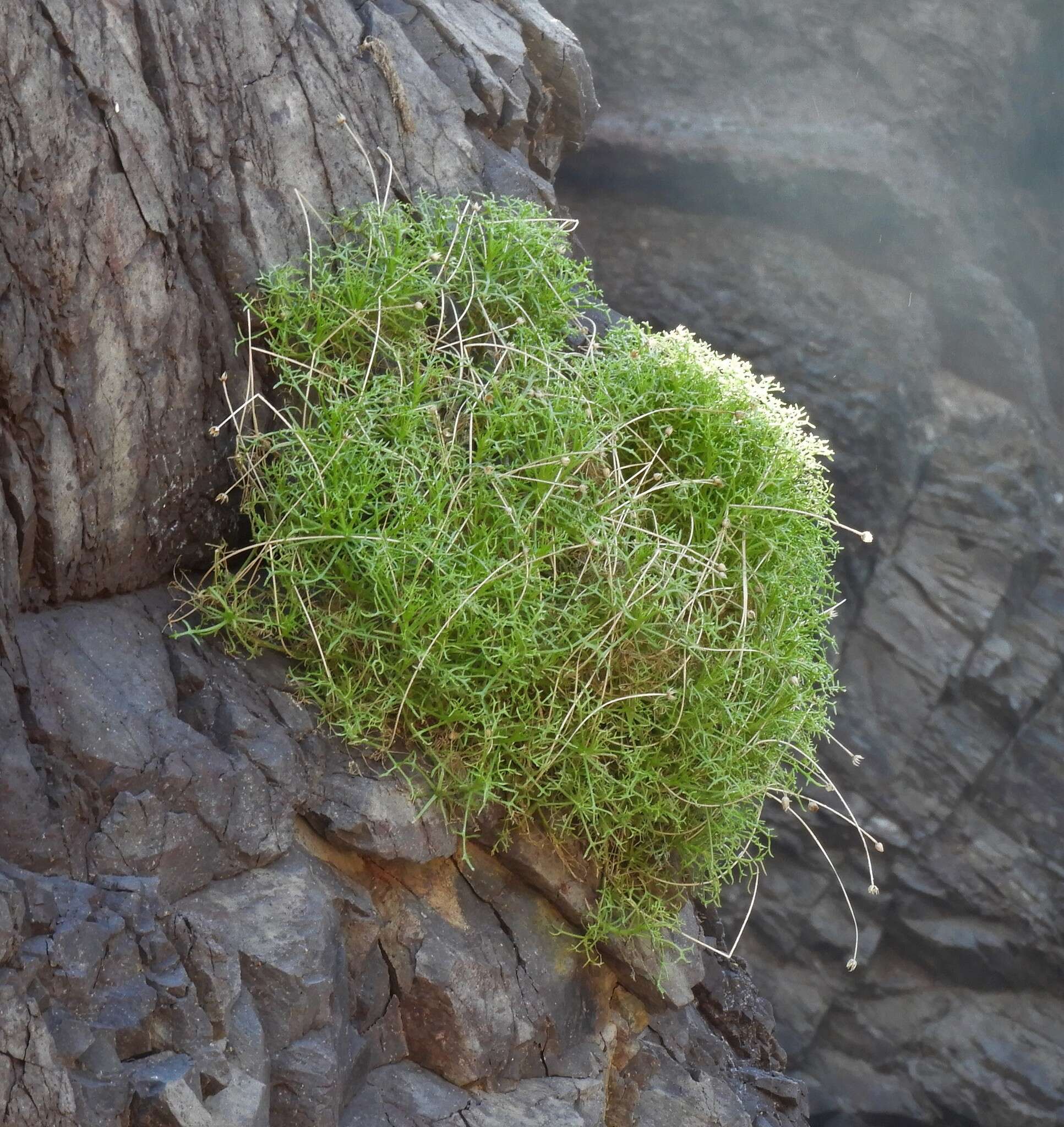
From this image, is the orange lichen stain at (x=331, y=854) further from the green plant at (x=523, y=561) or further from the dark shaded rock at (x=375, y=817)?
the green plant at (x=523, y=561)

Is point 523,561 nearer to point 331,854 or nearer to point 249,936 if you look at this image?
point 331,854

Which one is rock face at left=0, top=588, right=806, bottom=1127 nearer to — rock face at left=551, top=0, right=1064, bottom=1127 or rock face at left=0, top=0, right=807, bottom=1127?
rock face at left=0, top=0, right=807, bottom=1127

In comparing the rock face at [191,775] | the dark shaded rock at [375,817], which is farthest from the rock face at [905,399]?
the dark shaded rock at [375,817]

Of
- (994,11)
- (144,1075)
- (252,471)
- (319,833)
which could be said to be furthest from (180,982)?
(994,11)

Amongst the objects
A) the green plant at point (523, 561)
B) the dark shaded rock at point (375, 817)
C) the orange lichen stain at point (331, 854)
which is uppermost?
the green plant at point (523, 561)

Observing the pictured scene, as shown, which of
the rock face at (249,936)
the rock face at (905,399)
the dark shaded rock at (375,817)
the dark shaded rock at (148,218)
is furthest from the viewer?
the rock face at (905,399)
